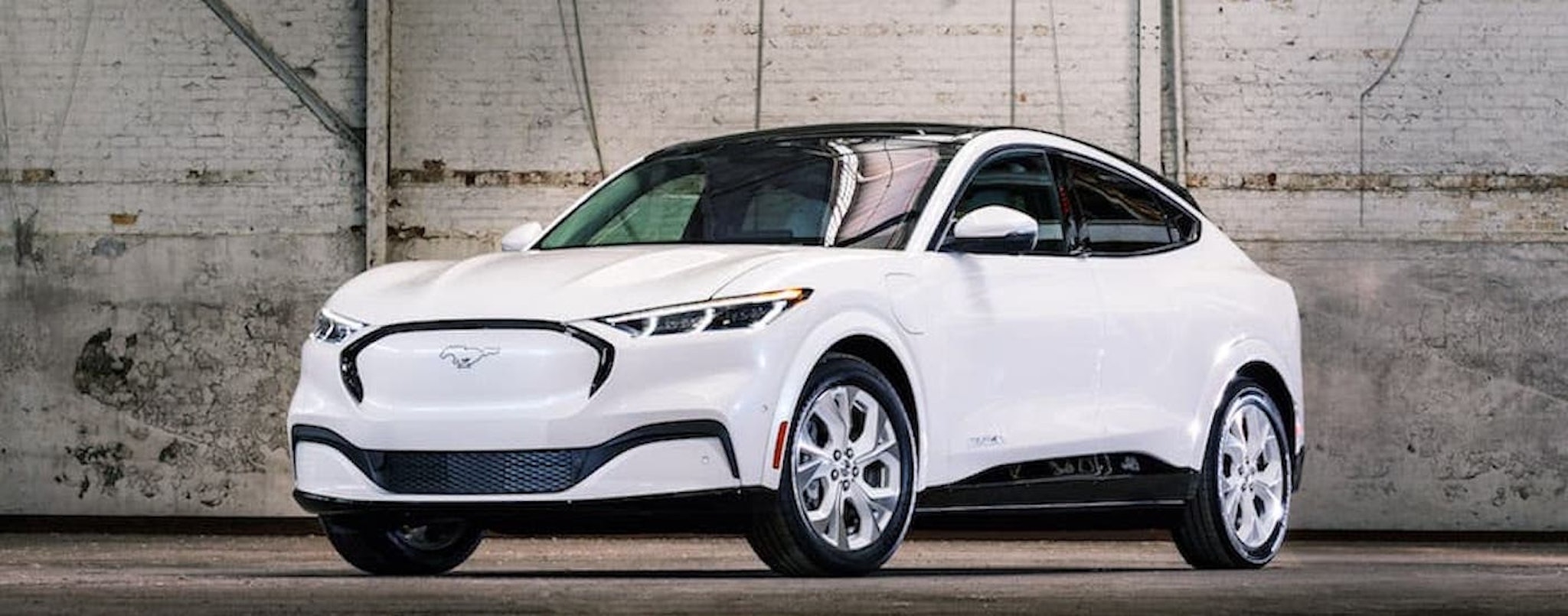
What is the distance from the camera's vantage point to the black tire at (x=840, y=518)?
6.64 metres

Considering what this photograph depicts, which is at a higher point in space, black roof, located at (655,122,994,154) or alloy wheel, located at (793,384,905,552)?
black roof, located at (655,122,994,154)

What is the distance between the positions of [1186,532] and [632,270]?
2.52 meters

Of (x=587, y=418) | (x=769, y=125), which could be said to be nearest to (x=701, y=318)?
(x=587, y=418)

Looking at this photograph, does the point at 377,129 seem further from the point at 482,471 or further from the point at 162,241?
the point at 482,471

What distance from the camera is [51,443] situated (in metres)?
16.1

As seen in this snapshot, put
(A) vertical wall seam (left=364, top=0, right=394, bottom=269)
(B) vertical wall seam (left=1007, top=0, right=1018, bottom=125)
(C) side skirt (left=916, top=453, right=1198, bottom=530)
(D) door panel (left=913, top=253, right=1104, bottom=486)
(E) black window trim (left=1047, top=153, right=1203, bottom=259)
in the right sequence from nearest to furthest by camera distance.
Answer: (D) door panel (left=913, top=253, right=1104, bottom=486) → (C) side skirt (left=916, top=453, right=1198, bottom=530) → (E) black window trim (left=1047, top=153, right=1203, bottom=259) → (B) vertical wall seam (left=1007, top=0, right=1018, bottom=125) → (A) vertical wall seam (left=364, top=0, right=394, bottom=269)

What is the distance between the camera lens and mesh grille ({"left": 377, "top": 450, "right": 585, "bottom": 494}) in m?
6.57

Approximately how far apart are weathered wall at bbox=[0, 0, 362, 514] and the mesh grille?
9.32m

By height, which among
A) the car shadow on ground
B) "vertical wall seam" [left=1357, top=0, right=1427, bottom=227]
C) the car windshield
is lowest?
the car shadow on ground

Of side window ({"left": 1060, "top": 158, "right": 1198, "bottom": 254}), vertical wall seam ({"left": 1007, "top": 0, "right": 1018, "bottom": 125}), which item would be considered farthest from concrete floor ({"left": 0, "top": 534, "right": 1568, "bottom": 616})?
vertical wall seam ({"left": 1007, "top": 0, "right": 1018, "bottom": 125})

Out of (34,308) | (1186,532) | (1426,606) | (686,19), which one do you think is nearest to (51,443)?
(34,308)

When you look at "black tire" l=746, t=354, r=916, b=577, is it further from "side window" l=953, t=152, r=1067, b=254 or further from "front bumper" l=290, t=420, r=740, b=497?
"side window" l=953, t=152, r=1067, b=254

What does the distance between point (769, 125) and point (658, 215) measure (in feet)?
25.0

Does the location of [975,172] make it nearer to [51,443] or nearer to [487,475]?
[487,475]
